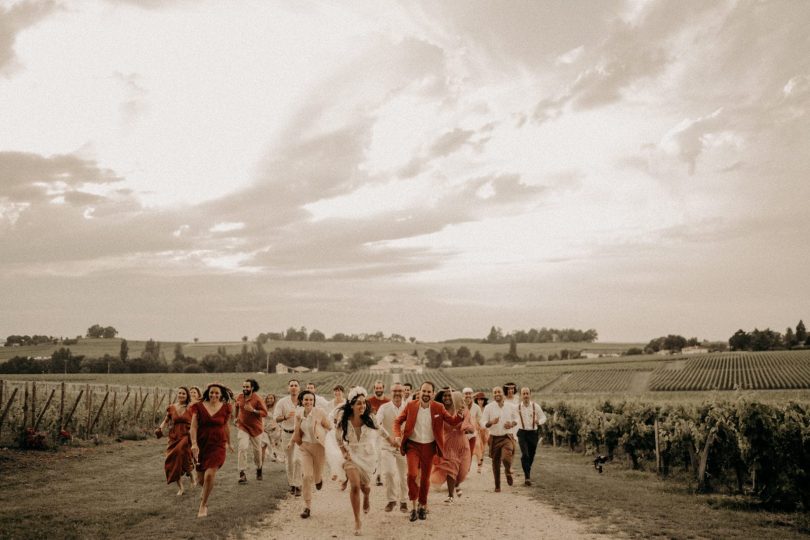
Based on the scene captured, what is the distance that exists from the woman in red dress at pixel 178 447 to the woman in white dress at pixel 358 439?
12.9 ft

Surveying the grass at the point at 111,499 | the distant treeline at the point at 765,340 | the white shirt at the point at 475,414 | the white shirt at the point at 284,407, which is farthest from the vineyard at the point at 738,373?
the grass at the point at 111,499

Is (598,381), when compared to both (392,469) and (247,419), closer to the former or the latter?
(247,419)

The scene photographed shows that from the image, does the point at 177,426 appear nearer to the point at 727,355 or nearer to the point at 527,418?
the point at 527,418

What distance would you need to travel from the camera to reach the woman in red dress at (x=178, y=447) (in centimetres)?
1157

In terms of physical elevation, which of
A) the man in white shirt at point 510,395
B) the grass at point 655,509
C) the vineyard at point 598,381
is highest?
the man in white shirt at point 510,395

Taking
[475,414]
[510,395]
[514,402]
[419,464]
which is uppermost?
[510,395]

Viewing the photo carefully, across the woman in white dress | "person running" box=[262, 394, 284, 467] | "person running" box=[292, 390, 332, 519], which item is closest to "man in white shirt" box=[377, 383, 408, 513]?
the woman in white dress

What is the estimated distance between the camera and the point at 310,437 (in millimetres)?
9641

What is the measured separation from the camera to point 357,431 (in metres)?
9.12

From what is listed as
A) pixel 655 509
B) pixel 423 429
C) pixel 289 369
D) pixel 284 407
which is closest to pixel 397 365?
pixel 289 369

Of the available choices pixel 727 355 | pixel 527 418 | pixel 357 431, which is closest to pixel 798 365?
pixel 727 355

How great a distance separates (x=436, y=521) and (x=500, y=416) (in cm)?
373

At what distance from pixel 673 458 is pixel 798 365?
2811 inches

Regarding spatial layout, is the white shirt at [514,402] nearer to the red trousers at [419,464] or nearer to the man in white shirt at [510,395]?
the man in white shirt at [510,395]
